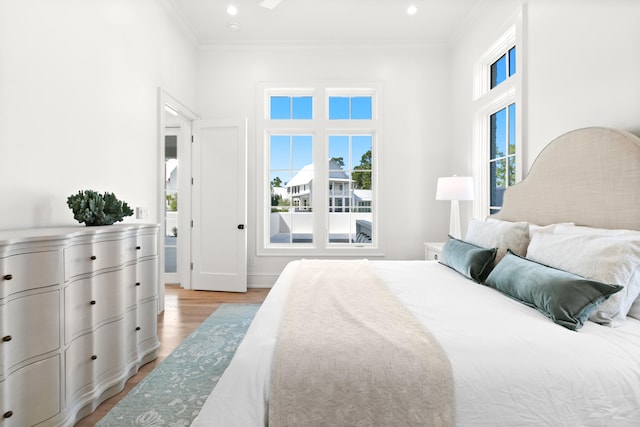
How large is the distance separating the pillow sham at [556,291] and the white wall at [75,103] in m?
2.65

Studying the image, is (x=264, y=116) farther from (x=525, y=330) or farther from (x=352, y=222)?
(x=525, y=330)

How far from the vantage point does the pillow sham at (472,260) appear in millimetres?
1992

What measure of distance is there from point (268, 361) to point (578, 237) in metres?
1.62

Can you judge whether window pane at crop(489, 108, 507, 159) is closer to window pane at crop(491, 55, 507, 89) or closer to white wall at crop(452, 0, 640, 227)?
window pane at crop(491, 55, 507, 89)

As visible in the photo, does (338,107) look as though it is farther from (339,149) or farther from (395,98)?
(395,98)

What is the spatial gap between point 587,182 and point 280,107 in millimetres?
3532

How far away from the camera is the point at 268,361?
3.34 ft

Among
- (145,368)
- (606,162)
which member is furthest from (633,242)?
(145,368)

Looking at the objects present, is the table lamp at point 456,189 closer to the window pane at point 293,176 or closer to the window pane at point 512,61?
the window pane at point 512,61

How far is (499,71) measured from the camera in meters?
3.26

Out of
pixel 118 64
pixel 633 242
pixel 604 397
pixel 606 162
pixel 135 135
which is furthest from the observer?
pixel 135 135

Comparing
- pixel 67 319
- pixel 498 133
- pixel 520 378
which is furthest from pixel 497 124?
pixel 67 319

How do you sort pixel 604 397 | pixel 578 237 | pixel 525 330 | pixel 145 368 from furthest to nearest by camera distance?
pixel 145 368 < pixel 578 237 < pixel 525 330 < pixel 604 397

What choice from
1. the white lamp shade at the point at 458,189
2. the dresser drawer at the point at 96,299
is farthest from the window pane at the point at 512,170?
the dresser drawer at the point at 96,299
